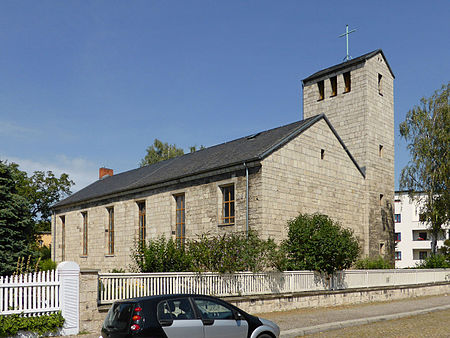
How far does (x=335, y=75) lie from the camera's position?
2831 cm

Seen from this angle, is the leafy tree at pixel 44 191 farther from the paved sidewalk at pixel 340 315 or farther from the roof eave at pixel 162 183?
the paved sidewalk at pixel 340 315

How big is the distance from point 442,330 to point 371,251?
14695 millimetres

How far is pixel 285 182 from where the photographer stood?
69.4ft

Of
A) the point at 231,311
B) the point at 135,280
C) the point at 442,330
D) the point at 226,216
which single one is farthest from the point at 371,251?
the point at 231,311

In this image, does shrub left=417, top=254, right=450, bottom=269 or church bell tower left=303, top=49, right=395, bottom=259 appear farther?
shrub left=417, top=254, right=450, bottom=269

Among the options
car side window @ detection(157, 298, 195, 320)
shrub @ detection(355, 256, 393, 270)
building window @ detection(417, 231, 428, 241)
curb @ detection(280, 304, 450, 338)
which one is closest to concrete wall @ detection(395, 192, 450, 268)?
building window @ detection(417, 231, 428, 241)

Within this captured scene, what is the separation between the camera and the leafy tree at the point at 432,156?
93.6ft

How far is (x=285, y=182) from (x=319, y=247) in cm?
414

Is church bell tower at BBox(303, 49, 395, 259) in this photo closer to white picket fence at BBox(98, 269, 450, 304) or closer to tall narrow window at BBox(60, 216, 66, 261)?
white picket fence at BBox(98, 269, 450, 304)

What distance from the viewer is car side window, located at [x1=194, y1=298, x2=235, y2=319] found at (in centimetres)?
816

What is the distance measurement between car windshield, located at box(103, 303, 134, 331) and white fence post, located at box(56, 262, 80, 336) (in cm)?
369

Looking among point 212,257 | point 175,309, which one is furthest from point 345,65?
point 175,309

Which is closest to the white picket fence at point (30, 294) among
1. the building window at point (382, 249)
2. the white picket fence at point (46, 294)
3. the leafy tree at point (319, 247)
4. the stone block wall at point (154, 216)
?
the white picket fence at point (46, 294)

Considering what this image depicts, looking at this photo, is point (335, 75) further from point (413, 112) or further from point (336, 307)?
point (336, 307)
